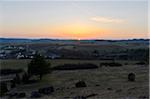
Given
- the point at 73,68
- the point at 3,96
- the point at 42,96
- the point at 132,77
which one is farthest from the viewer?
the point at 73,68

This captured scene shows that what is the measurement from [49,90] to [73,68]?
2918cm

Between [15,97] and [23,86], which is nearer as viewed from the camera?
[15,97]

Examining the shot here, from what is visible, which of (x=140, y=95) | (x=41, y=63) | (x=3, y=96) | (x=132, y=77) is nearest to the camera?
(x=140, y=95)

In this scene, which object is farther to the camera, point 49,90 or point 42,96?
point 49,90

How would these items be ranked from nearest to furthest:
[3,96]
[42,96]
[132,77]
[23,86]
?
[42,96], [3,96], [132,77], [23,86]

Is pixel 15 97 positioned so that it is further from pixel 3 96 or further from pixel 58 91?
pixel 58 91

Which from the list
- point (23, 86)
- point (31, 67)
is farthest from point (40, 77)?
point (23, 86)

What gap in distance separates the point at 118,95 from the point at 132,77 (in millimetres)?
11566

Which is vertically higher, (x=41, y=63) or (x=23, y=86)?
(x=41, y=63)

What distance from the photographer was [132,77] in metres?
38.4

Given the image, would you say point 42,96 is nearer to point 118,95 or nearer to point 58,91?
point 58,91

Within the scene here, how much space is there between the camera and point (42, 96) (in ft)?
100

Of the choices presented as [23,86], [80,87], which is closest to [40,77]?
[23,86]

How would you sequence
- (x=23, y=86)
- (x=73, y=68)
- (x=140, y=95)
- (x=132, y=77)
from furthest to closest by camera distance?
(x=73, y=68) < (x=23, y=86) < (x=132, y=77) < (x=140, y=95)
